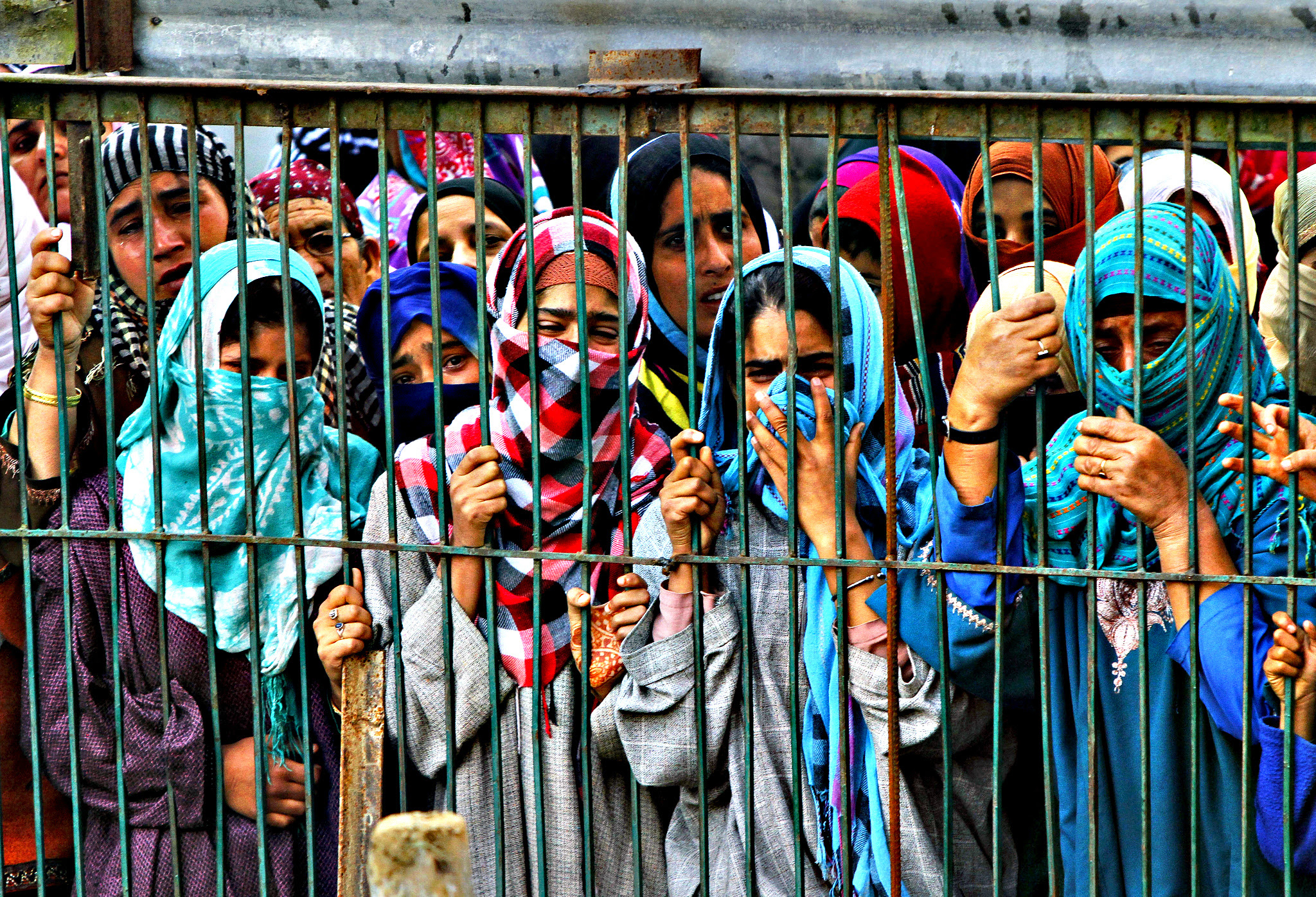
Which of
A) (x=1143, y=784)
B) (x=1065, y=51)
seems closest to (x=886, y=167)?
(x=1065, y=51)

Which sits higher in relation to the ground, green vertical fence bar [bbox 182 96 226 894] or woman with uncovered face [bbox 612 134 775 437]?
woman with uncovered face [bbox 612 134 775 437]

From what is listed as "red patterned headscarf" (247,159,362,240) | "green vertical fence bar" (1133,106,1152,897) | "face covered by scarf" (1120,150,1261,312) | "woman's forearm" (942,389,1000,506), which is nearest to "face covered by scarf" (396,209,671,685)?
"woman's forearm" (942,389,1000,506)

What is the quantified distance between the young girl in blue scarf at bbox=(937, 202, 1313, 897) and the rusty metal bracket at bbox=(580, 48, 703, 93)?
2.17 feet

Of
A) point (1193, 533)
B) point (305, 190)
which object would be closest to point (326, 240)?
point (305, 190)

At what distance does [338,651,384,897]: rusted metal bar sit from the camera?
8.16ft

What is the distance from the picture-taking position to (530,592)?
287 centimetres

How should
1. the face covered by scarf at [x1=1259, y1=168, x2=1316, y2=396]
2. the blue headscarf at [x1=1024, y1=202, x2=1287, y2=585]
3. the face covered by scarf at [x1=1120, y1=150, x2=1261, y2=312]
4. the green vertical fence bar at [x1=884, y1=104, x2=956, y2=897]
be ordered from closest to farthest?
the green vertical fence bar at [x1=884, y1=104, x2=956, y2=897] < the blue headscarf at [x1=1024, y1=202, x2=1287, y2=585] < the face covered by scarf at [x1=1259, y1=168, x2=1316, y2=396] < the face covered by scarf at [x1=1120, y1=150, x2=1261, y2=312]

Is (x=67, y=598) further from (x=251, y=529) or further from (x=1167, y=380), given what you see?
(x=1167, y=380)

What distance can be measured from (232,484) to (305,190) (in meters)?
1.63

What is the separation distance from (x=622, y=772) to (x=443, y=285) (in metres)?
1.44

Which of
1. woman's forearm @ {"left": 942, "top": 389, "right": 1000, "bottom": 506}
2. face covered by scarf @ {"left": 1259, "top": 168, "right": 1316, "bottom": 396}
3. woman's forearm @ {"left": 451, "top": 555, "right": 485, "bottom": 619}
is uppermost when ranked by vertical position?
face covered by scarf @ {"left": 1259, "top": 168, "right": 1316, "bottom": 396}

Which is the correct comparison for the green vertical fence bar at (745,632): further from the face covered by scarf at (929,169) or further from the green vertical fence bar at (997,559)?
the face covered by scarf at (929,169)

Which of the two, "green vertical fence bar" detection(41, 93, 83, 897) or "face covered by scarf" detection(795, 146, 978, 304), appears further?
"face covered by scarf" detection(795, 146, 978, 304)

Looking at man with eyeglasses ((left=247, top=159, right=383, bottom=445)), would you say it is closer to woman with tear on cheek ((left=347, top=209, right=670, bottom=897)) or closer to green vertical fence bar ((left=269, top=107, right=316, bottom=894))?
woman with tear on cheek ((left=347, top=209, right=670, bottom=897))
